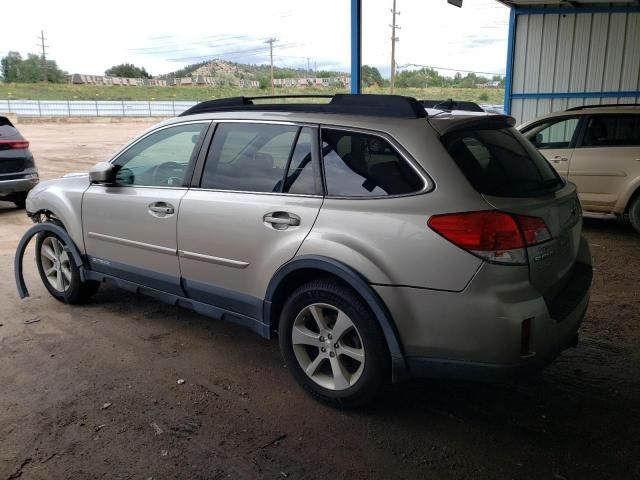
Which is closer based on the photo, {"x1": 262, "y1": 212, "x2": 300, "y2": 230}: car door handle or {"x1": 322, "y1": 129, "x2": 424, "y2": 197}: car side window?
{"x1": 322, "y1": 129, "x2": 424, "y2": 197}: car side window

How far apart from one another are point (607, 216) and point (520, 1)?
5.89m

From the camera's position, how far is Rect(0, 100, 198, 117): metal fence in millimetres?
44562

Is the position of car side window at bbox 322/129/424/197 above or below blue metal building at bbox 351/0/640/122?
below

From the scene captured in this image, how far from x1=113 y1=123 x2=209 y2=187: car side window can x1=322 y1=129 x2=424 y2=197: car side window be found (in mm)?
1163

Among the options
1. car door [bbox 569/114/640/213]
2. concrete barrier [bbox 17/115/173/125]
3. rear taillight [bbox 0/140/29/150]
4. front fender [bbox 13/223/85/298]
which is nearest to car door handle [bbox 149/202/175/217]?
front fender [bbox 13/223/85/298]

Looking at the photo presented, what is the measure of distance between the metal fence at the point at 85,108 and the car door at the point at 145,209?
43323 mm

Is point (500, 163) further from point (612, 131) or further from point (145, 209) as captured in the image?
point (612, 131)

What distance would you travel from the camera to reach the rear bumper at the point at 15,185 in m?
9.07

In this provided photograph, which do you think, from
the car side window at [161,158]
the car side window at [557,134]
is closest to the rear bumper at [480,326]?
the car side window at [161,158]

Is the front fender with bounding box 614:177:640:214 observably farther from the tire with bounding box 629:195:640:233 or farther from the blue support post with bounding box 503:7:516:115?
the blue support post with bounding box 503:7:516:115

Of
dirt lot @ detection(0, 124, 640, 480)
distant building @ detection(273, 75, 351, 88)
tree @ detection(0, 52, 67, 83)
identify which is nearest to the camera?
dirt lot @ detection(0, 124, 640, 480)

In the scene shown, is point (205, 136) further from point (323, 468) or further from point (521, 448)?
point (521, 448)

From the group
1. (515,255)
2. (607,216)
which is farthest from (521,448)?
(607,216)

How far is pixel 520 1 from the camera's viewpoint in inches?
483
